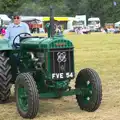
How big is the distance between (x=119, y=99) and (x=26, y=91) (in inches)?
95.0

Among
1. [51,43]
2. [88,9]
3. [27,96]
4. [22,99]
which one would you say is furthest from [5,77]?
[88,9]

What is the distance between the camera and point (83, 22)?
92125 mm

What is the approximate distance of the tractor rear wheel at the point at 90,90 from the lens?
294 inches

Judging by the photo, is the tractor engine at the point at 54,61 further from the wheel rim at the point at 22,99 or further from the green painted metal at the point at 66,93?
the wheel rim at the point at 22,99

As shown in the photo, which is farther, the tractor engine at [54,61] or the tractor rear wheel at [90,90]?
the tractor rear wheel at [90,90]

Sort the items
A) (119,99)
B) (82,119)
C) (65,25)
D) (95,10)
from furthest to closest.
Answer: (95,10) < (65,25) < (119,99) < (82,119)

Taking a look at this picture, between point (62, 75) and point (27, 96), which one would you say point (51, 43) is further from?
point (27, 96)

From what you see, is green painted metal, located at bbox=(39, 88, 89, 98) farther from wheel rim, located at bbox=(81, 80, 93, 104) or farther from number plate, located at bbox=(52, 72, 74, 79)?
number plate, located at bbox=(52, 72, 74, 79)

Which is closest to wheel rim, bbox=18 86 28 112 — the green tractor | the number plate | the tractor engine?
the green tractor

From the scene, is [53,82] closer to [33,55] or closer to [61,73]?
[61,73]

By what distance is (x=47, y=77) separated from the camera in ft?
24.0

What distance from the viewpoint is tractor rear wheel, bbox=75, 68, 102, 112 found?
7.46 meters

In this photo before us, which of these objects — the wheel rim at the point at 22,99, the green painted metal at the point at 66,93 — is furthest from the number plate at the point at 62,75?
the wheel rim at the point at 22,99

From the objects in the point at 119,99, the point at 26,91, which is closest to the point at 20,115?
the point at 26,91
